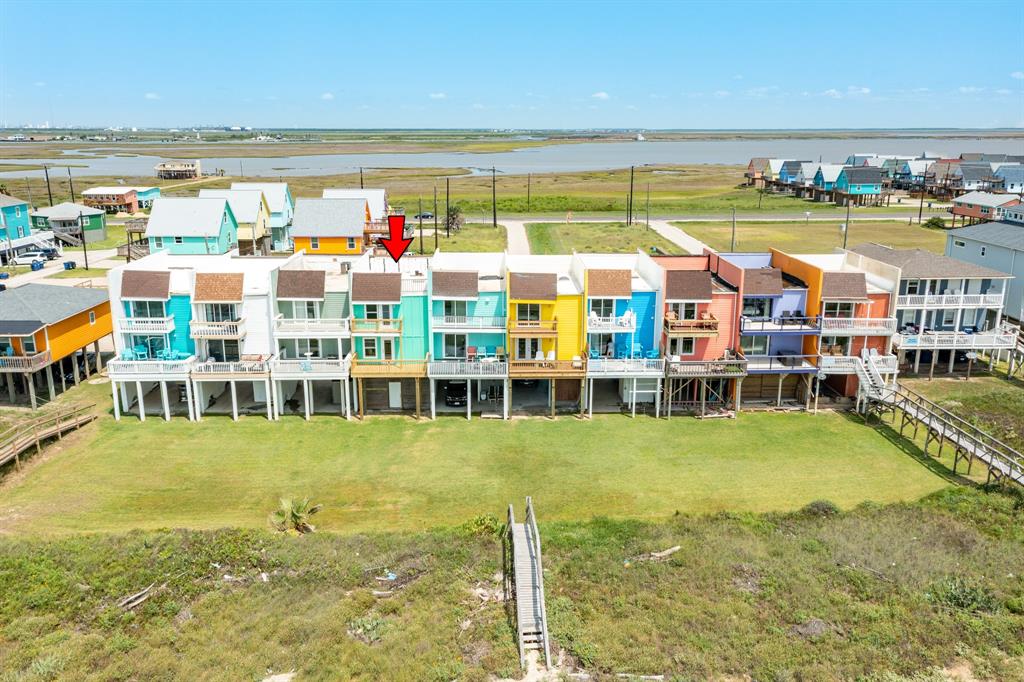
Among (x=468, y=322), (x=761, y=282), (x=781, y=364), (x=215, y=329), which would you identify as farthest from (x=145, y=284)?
(x=781, y=364)

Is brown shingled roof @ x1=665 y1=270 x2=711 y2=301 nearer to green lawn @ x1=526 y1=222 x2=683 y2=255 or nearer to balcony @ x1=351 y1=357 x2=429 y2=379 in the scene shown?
balcony @ x1=351 y1=357 x2=429 y2=379

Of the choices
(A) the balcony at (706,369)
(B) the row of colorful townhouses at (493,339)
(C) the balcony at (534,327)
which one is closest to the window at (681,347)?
(B) the row of colorful townhouses at (493,339)

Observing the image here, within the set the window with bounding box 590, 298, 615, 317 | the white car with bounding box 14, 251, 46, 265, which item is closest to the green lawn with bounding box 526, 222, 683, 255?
the window with bounding box 590, 298, 615, 317

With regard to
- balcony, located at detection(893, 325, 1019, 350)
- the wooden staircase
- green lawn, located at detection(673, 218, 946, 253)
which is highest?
green lawn, located at detection(673, 218, 946, 253)

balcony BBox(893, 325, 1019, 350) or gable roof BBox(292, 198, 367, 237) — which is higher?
gable roof BBox(292, 198, 367, 237)

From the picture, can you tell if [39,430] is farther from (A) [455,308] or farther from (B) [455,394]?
(A) [455,308]

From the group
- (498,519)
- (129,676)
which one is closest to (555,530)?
(498,519)

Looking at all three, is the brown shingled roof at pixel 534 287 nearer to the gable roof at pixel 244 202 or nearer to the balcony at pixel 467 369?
the balcony at pixel 467 369
